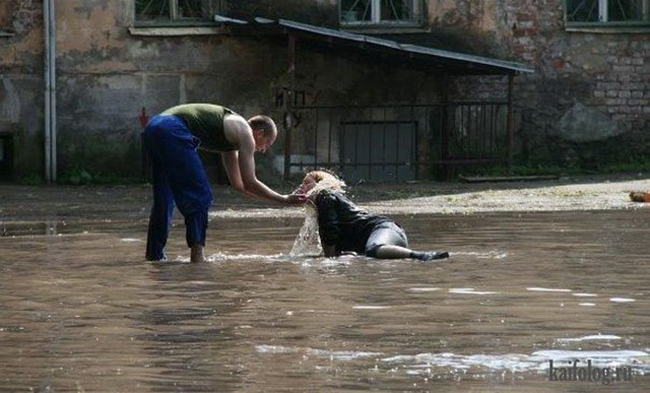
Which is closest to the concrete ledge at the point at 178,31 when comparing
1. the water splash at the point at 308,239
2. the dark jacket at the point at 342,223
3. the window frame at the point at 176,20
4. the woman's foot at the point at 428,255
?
the window frame at the point at 176,20

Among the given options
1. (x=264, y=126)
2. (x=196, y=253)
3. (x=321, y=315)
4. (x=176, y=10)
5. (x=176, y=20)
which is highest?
(x=176, y=10)

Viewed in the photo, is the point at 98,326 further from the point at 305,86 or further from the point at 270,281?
the point at 305,86

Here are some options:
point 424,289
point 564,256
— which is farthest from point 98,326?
point 564,256

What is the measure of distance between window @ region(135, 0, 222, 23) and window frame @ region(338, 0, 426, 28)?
67.1 inches

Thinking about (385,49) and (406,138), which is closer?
(385,49)

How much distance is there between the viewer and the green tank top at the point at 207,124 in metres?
12.4

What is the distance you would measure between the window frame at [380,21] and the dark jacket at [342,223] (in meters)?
10.7

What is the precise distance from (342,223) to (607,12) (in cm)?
1201

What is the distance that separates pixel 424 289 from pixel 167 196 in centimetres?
281

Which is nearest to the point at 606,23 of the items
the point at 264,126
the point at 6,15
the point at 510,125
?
the point at 510,125

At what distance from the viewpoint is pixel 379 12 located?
23.5 meters

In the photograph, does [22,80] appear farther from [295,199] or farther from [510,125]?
[295,199]

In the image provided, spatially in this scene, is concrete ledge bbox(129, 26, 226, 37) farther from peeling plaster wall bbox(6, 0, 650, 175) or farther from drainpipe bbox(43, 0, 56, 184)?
drainpipe bbox(43, 0, 56, 184)

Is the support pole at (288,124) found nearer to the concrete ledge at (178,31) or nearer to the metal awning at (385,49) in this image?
the metal awning at (385,49)
